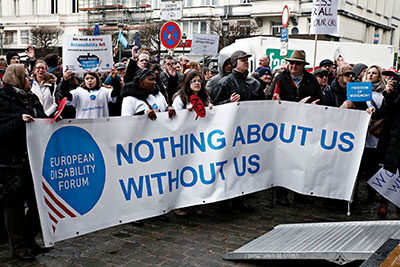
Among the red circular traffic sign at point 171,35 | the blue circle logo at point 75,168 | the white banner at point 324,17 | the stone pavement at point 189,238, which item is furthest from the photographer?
the red circular traffic sign at point 171,35

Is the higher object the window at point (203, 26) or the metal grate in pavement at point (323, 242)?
the window at point (203, 26)

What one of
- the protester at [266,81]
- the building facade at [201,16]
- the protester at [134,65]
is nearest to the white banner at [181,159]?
the protester at [134,65]

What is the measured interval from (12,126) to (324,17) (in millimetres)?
7627

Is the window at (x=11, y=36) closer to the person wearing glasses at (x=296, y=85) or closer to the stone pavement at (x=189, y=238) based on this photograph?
the person wearing glasses at (x=296, y=85)

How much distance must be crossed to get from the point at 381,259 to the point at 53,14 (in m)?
63.4

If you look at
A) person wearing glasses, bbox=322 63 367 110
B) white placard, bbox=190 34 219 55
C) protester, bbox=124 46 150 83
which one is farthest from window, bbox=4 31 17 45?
person wearing glasses, bbox=322 63 367 110

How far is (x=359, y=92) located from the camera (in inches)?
235

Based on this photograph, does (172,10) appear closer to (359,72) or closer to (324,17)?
(324,17)

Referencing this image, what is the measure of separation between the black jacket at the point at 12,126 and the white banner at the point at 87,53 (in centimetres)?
199

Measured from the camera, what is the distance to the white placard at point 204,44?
35.6ft

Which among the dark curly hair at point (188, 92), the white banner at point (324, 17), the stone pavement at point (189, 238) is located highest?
the white banner at point (324, 17)

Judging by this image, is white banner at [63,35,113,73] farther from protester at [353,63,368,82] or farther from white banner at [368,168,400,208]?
protester at [353,63,368,82]

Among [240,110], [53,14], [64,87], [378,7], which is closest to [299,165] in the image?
[240,110]

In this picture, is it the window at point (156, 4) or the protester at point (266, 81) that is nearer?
the protester at point (266, 81)
